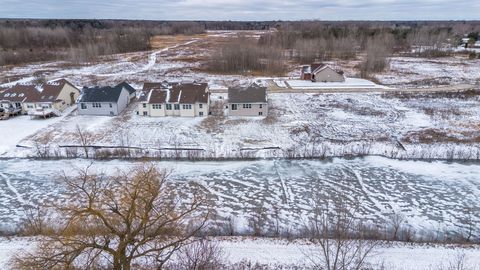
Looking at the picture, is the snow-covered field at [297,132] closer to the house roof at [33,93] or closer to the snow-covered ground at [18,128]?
the snow-covered ground at [18,128]

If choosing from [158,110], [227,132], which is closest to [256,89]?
[227,132]

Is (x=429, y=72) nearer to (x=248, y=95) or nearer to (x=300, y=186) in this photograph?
(x=248, y=95)

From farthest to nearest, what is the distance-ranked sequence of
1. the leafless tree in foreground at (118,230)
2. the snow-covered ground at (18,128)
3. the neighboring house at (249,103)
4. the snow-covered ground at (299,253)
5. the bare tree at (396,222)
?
1. the neighboring house at (249,103)
2. the snow-covered ground at (18,128)
3. the bare tree at (396,222)
4. the snow-covered ground at (299,253)
5. the leafless tree in foreground at (118,230)

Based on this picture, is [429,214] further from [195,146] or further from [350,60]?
[350,60]

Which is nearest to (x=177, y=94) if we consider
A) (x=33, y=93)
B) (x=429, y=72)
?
(x=33, y=93)

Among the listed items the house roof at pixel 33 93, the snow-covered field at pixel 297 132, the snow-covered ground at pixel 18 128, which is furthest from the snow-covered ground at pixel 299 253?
the house roof at pixel 33 93
